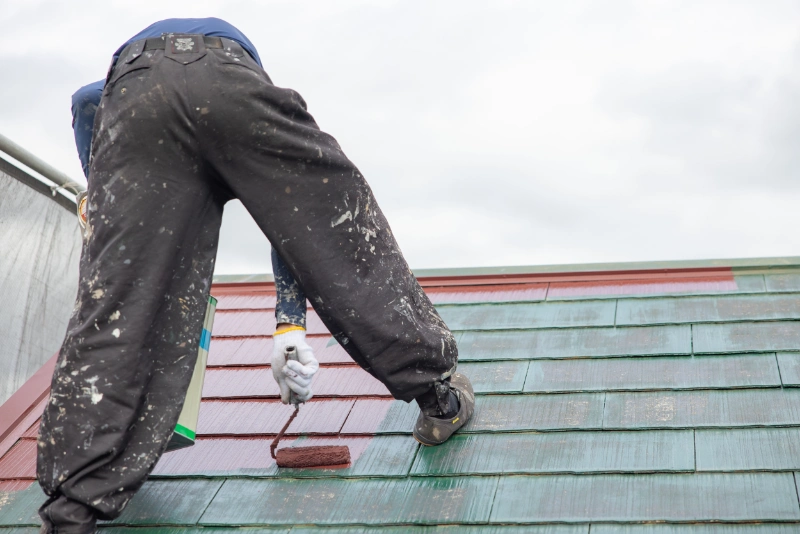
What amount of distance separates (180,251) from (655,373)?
1524 mm

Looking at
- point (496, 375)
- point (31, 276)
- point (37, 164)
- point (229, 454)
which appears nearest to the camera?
point (229, 454)

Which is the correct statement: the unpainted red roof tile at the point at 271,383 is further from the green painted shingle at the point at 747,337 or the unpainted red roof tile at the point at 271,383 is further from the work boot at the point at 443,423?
the green painted shingle at the point at 747,337

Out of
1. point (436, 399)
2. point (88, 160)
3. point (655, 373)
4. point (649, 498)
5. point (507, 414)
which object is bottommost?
point (655, 373)

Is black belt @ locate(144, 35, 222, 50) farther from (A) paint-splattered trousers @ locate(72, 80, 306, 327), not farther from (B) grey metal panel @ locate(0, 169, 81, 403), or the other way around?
(B) grey metal panel @ locate(0, 169, 81, 403)

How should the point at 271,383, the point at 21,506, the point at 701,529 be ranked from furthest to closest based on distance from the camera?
the point at 271,383
the point at 21,506
the point at 701,529

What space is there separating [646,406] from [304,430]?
1.02 meters

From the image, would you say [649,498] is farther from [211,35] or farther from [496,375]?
[211,35]

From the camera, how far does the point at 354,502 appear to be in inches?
90.1

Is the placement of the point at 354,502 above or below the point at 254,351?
above

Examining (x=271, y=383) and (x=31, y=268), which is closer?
(x=271, y=383)

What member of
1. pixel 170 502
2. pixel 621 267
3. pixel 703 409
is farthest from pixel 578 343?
pixel 170 502

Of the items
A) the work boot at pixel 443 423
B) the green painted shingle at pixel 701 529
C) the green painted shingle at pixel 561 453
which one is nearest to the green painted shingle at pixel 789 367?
the green painted shingle at pixel 561 453

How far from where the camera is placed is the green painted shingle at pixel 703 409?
2.44 meters

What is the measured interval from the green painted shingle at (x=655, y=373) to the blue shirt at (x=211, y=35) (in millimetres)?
875
